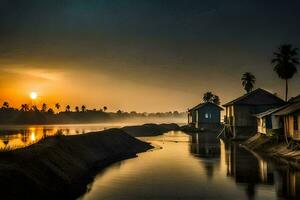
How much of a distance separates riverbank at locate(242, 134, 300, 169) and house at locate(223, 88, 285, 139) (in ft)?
38.9

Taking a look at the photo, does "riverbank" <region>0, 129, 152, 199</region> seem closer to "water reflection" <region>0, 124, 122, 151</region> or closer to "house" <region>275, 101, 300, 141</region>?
"water reflection" <region>0, 124, 122, 151</region>

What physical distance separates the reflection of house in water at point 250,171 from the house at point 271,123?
839 cm

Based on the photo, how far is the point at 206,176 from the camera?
3538 cm

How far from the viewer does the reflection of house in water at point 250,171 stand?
31.4m

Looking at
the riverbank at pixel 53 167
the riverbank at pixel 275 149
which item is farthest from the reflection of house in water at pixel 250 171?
the riverbank at pixel 53 167

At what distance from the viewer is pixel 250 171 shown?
37.8 metres

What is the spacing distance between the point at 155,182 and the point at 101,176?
21.1ft

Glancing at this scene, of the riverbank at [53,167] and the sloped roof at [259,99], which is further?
the sloped roof at [259,99]

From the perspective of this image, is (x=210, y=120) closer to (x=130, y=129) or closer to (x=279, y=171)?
(x=130, y=129)

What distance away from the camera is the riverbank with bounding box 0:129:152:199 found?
23.0m

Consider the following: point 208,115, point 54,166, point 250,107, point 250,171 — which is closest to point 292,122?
point 250,171

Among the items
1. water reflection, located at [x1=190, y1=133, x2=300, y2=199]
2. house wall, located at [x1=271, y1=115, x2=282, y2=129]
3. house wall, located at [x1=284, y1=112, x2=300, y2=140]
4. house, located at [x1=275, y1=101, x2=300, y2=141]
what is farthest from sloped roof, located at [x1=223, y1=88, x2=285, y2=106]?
water reflection, located at [x1=190, y1=133, x2=300, y2=199]

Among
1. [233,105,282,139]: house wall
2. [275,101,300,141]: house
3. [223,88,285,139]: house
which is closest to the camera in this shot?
[275,101,300,141]: house

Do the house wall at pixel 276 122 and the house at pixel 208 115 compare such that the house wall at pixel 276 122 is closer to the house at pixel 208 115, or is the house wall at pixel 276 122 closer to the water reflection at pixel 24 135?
the water reflection at pixel 24 135
